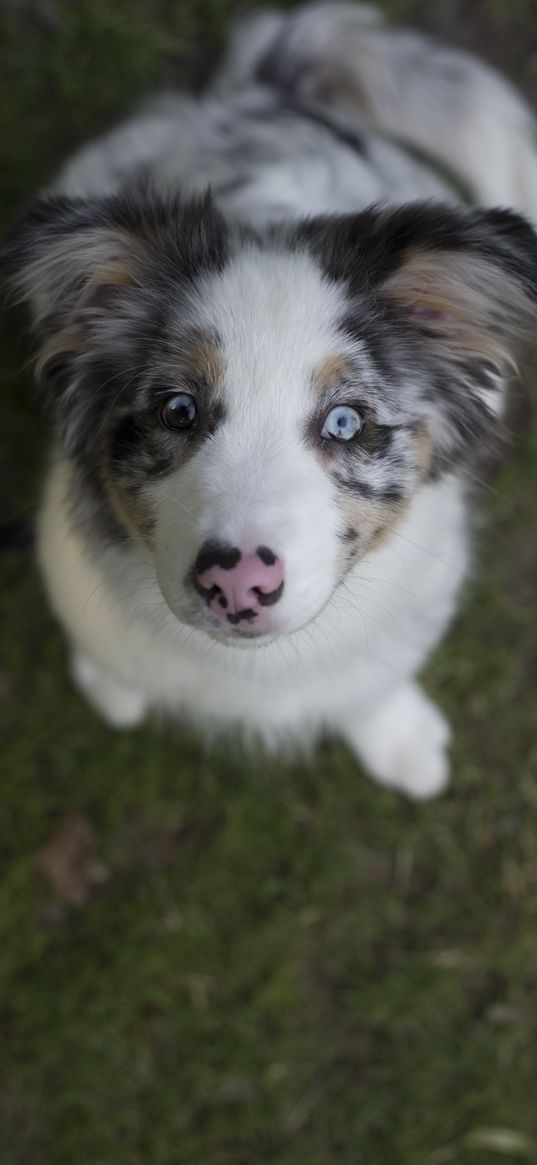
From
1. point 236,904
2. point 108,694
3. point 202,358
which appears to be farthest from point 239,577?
point 236,904

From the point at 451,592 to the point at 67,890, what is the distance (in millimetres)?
1819

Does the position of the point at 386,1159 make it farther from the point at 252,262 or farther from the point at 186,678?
the point at 252,262

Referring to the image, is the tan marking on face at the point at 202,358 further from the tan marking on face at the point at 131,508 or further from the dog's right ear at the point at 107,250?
the tan marking on face at the point at 131,508

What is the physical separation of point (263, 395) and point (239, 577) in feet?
1.21

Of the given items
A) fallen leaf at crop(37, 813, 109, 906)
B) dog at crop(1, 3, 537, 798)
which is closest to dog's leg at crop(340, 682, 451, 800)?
dog at crop(1, 3, 537, 798)

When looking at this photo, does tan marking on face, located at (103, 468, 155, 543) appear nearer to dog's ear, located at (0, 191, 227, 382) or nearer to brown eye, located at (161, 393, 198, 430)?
brown eye, located at (161, 393, 198, 430)

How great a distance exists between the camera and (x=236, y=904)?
3.53 metres

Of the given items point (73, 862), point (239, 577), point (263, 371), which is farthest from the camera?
point (73, 862)

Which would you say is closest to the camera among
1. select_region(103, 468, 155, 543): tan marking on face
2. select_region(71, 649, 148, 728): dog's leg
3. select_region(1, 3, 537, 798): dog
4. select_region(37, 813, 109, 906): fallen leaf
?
select_region(1, 3, 537, 798): dog

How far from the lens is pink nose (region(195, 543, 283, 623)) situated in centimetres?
172

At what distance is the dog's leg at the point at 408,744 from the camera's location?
331 cm

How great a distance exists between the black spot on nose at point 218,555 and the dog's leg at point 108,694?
55.6 inches

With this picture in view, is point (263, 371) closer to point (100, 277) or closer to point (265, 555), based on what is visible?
point (265, 555)

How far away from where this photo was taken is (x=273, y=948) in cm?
350
